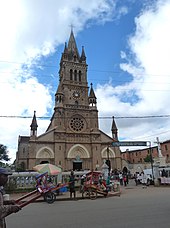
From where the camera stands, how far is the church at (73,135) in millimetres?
34219

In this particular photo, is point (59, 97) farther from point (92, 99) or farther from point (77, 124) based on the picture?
point (92, 99)

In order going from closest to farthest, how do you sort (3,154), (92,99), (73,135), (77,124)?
(73,135) < (77,124) < (92,99) < (3,154)

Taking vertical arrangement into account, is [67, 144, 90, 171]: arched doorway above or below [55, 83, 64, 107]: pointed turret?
below

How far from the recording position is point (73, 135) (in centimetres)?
3722

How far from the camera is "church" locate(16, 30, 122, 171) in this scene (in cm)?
3422

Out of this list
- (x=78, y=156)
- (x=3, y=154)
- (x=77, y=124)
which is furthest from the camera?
(x=3, y=154)

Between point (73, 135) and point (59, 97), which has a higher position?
point (59, 97)

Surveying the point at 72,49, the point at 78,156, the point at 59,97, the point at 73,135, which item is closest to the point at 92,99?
the point at 59,97

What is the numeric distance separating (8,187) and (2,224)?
15.1 m

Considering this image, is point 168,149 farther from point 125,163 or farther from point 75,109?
point 75,109

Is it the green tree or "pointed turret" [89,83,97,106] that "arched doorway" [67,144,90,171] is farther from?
the green tree

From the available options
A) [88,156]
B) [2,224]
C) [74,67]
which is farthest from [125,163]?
[2,224]

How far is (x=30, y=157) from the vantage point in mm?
32375

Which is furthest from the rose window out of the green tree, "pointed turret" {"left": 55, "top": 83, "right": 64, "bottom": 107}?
the green tree
